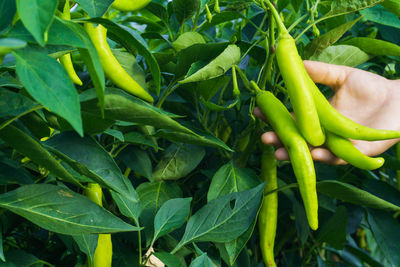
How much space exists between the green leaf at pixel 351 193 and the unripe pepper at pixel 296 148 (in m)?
0.03

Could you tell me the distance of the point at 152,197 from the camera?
2.51 ft

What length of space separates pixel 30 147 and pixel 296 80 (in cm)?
42

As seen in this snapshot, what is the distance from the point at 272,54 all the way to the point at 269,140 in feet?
0.51

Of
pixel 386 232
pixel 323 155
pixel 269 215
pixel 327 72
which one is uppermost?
pixel 327 72

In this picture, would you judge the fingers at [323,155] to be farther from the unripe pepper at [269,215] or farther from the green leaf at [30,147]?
the green leaf at [30,147]

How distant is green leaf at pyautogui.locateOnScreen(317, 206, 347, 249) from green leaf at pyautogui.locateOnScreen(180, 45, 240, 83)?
40cm

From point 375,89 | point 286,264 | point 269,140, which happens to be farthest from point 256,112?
point 286,264

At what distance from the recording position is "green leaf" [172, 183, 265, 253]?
0.66 metres

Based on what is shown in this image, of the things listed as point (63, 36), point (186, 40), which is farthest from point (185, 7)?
Result: point (63, 36)

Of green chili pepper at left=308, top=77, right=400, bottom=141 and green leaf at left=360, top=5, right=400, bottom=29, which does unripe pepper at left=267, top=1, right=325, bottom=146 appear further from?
green leaf at left=360, top=5, right=400, bottom=29

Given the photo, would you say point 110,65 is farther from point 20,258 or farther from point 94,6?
point 20,258

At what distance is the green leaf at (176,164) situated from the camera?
0.80 meters

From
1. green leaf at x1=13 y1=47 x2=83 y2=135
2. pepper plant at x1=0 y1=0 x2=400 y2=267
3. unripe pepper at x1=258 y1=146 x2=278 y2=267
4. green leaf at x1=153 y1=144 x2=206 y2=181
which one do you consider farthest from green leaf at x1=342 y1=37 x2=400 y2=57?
green leaf at x1=13 y1=47 x2=83 y2=135

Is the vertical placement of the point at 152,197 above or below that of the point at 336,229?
above
